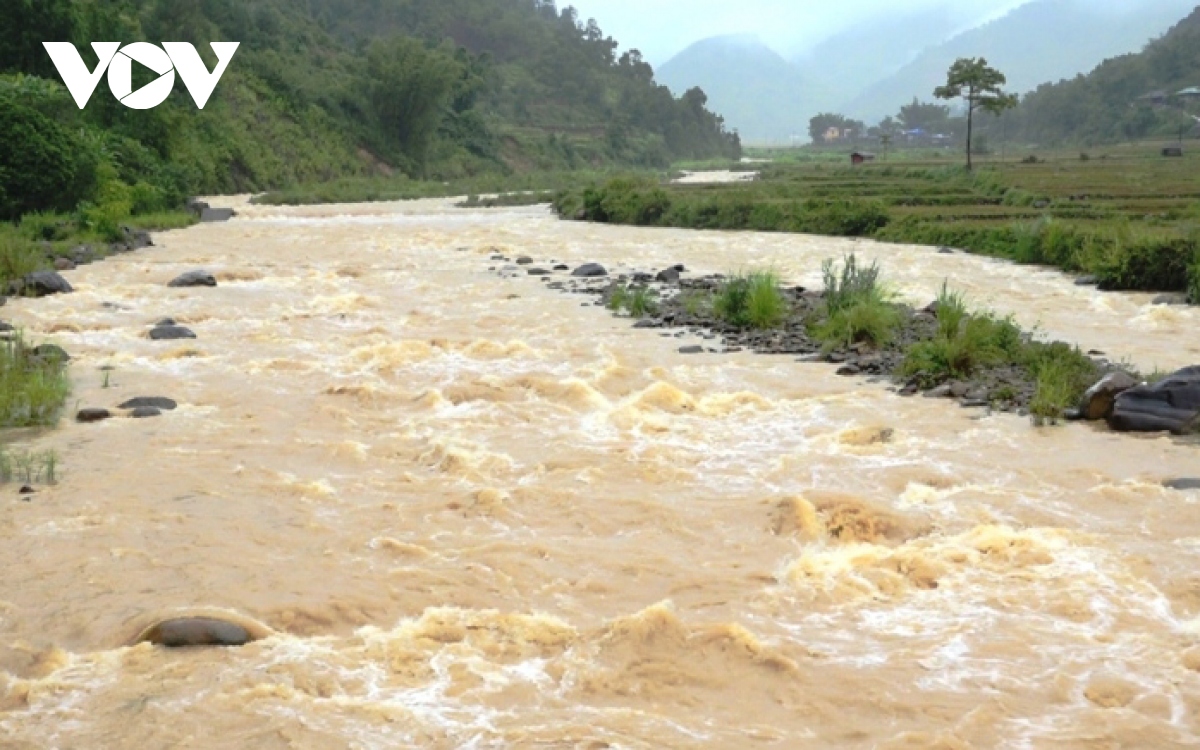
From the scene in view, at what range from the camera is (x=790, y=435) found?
820 cm

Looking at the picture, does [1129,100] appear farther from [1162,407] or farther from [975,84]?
[1162,407]

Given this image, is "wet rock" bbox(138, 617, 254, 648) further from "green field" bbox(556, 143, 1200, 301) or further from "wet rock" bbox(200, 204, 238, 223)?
"wet rock" bbox(200, 204, 238, 223)

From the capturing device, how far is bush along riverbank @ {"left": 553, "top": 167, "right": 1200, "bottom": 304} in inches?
594

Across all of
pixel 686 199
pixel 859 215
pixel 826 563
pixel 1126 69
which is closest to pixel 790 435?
pixel 826 563

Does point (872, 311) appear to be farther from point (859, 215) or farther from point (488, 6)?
point (488, 6)

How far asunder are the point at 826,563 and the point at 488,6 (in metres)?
91.9

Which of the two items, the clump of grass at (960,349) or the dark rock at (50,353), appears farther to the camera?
the dark rock at (50,353)

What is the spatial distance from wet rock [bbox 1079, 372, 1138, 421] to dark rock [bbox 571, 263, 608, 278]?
9286 millimetres

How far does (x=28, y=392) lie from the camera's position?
27.5 feet

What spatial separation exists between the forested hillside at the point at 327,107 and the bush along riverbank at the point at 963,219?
1166cm

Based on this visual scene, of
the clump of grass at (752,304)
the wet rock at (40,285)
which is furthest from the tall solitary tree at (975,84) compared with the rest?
the wet rock at (40,285)

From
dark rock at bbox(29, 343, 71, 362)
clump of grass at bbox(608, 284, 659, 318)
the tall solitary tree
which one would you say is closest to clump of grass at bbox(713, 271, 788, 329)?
clump of grass at bbox(608, 284, 659, 318)

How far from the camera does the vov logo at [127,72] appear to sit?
2939cm

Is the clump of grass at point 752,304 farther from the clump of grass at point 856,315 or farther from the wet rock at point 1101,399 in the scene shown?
the wet rock at point 1101,399
